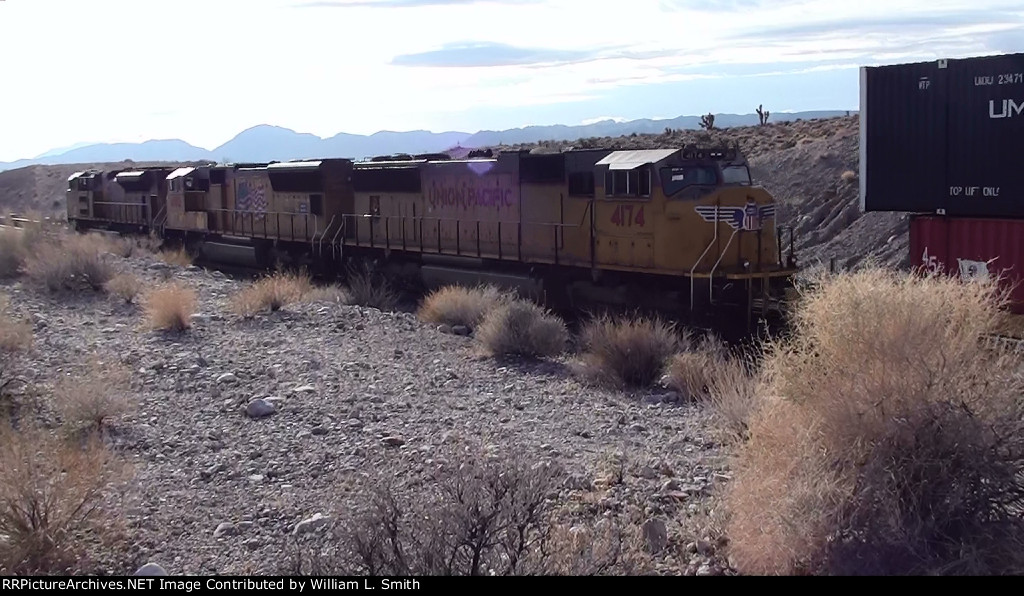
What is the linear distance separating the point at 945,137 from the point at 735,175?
335 cm

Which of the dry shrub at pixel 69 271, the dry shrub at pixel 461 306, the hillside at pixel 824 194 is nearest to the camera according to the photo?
the dry shrub at pixel 461 306

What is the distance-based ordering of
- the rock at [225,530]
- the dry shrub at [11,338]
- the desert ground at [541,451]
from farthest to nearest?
the dry shrub at [11,338], the rock at [225,530], the desert ground at [541,451]

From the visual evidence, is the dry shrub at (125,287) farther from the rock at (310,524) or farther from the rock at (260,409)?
the rock at (310,524)

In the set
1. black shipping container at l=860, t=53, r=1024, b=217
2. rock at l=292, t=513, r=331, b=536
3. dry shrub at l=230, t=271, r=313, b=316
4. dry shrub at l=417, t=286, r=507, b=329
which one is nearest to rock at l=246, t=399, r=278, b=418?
rock at l=292, t=513, r=331, b=536

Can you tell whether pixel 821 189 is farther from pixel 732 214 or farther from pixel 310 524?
pixel 310 524

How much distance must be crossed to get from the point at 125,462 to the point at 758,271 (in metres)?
10.7

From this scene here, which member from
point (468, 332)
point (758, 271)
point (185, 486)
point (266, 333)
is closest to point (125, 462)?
point (185, 486)

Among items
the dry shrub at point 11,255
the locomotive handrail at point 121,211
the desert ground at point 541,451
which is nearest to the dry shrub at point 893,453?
the desert ground at point 541,451

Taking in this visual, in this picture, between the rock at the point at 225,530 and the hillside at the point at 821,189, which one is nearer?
the rock at the point at 225,530

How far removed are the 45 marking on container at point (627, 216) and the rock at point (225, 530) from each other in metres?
11.3

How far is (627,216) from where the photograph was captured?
17.8 metres

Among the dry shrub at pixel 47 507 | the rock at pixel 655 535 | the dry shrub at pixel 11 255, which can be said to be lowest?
the rock at pixel 655 535

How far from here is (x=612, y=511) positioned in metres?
7.21

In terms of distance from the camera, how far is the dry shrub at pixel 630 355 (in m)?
12.7
